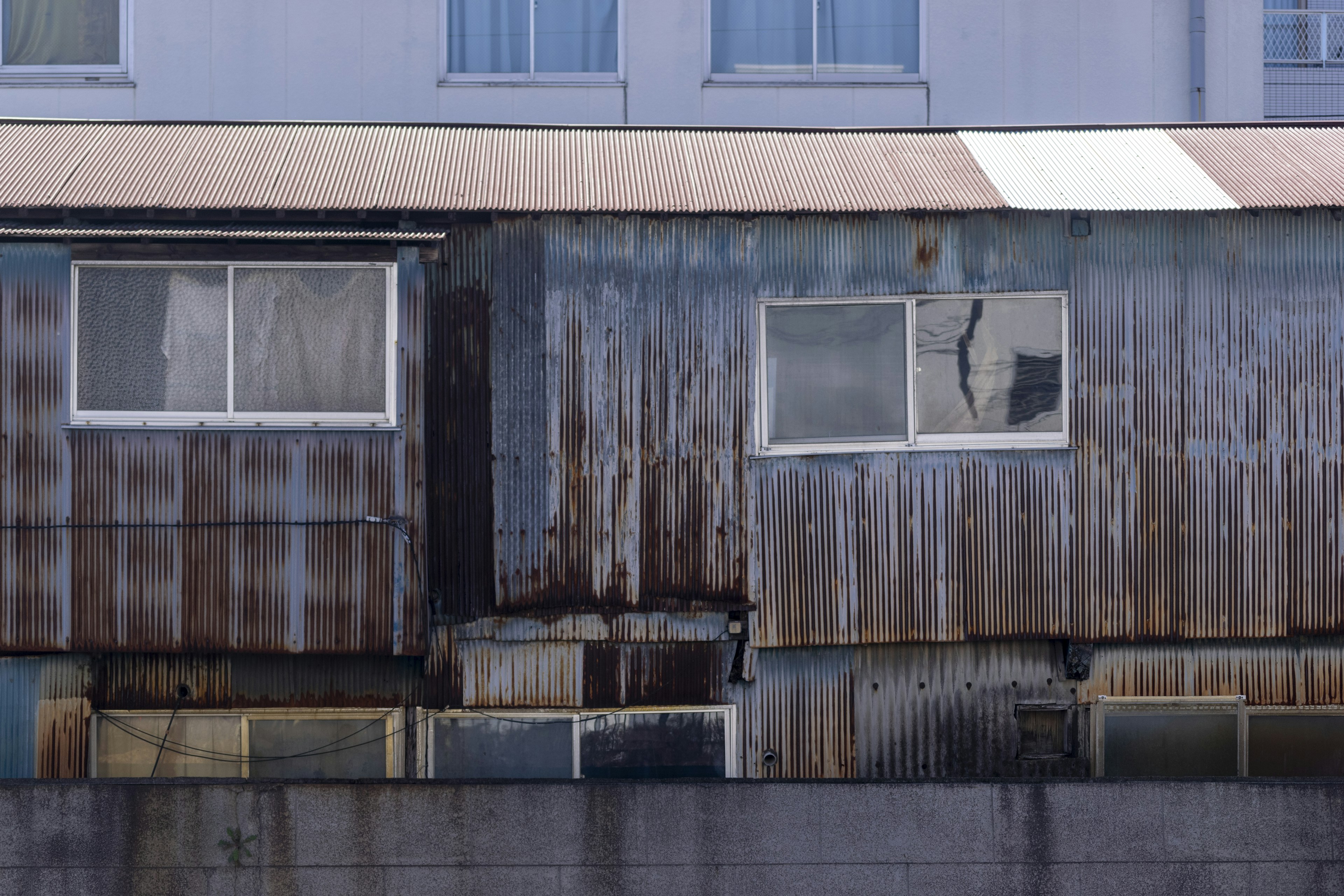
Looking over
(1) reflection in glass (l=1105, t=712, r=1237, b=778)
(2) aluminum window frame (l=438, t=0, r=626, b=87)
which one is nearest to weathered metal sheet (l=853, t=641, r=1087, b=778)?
(1) reflection in glass (l=1105, t=712, r=1237, b=778)

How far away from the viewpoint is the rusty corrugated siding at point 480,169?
8.07 meters

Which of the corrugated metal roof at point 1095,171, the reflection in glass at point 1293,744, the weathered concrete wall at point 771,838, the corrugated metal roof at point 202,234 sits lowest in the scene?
the weathered concrete wall at point 771,838

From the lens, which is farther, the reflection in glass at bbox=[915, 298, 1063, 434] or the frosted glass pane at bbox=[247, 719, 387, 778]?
the frosted glass pane at bbox=[247, 719, 387, 778]

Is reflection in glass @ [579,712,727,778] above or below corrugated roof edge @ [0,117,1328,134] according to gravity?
below

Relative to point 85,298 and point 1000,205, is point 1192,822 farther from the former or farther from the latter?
point 85,298

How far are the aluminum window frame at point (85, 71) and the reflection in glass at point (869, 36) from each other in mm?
7419

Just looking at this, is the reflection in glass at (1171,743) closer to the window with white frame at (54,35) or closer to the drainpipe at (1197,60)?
the drainpipe at (1197,60)

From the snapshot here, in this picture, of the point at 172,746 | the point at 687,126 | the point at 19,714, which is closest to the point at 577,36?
the point at 687,126

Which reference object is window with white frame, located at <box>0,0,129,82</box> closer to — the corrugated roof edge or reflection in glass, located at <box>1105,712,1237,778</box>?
the corrugated roof edge

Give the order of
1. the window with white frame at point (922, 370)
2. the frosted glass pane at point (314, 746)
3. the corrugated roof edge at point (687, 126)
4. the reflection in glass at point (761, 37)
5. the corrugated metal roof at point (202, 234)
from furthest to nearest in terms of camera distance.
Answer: the reflection in glass at point (761, 37), the corrugated roof edge at point (687, 126), the frosted glass pane at point (314, 746), the window with white frame at point (922, 370), the corrugated metal roof at point (202, 234)

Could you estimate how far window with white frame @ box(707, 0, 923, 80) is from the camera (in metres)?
11.6

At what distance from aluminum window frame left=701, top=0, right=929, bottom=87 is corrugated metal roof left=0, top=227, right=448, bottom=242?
16.0 ft

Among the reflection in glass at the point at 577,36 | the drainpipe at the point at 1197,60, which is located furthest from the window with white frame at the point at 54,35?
the drainpipe at the point at 1197,60

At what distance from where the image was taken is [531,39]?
11.5m
